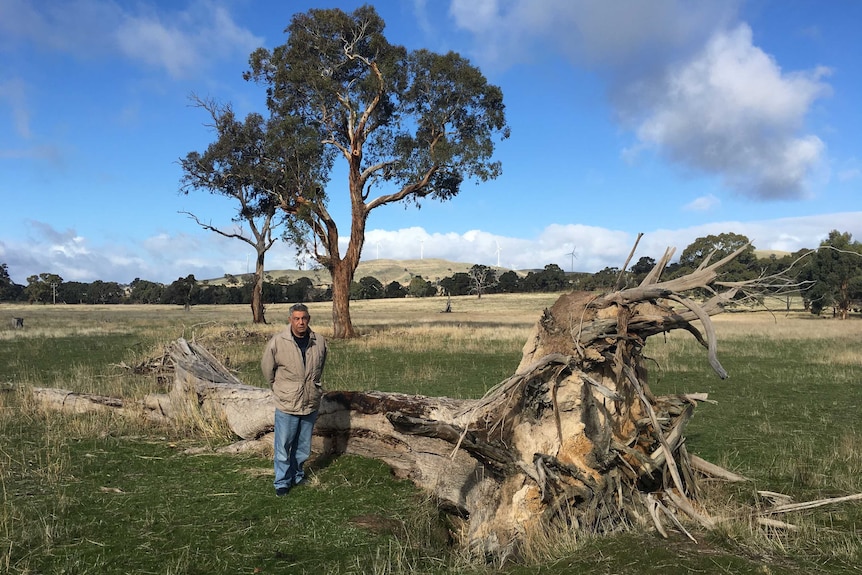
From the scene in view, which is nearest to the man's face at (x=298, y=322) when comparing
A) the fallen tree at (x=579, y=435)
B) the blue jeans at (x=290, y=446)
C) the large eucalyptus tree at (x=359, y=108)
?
the blue jeans at (x=290, y=446)

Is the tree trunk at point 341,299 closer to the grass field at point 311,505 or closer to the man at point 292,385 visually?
the grass field at point 311,505

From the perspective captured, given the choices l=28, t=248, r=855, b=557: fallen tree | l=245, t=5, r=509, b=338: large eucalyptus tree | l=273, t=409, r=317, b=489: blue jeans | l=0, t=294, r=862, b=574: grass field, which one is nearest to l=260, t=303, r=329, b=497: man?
l=273, t=409, r=317, b=489: blue jeans

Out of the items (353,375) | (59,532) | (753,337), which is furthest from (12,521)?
(753,337)

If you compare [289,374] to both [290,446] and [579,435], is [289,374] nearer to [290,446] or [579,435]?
[290,446]

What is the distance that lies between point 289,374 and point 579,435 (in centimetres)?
323

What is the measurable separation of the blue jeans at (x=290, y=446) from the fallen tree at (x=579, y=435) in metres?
1.30

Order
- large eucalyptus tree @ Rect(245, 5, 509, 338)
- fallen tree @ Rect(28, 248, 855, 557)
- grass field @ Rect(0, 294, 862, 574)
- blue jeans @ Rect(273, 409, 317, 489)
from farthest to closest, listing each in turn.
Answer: large eucalyptus tree @ Rect(245, 5, 509, 338) → blue jeans @ Rect(273, 409, 317, 489) → fallen tree @ Rect(28, 248, 855, 557) → grass field @ Rect(0, 294, 862, 574)

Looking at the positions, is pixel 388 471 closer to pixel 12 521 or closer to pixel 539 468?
pixel 539 468

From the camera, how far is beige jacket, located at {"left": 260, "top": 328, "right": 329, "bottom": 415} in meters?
6.54

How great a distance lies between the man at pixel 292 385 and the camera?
6.52 metres

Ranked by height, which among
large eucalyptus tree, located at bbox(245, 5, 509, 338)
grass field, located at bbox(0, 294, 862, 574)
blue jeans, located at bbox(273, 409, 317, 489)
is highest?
large eucalyptus tree, located at bbox(245, 5, 509, 338)

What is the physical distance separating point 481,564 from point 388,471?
2.51 m

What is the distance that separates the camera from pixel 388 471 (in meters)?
7.21

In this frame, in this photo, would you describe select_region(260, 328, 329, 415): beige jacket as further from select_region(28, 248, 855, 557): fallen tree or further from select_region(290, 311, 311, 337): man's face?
select_region(28, 248, 855, 557): fallen tree
